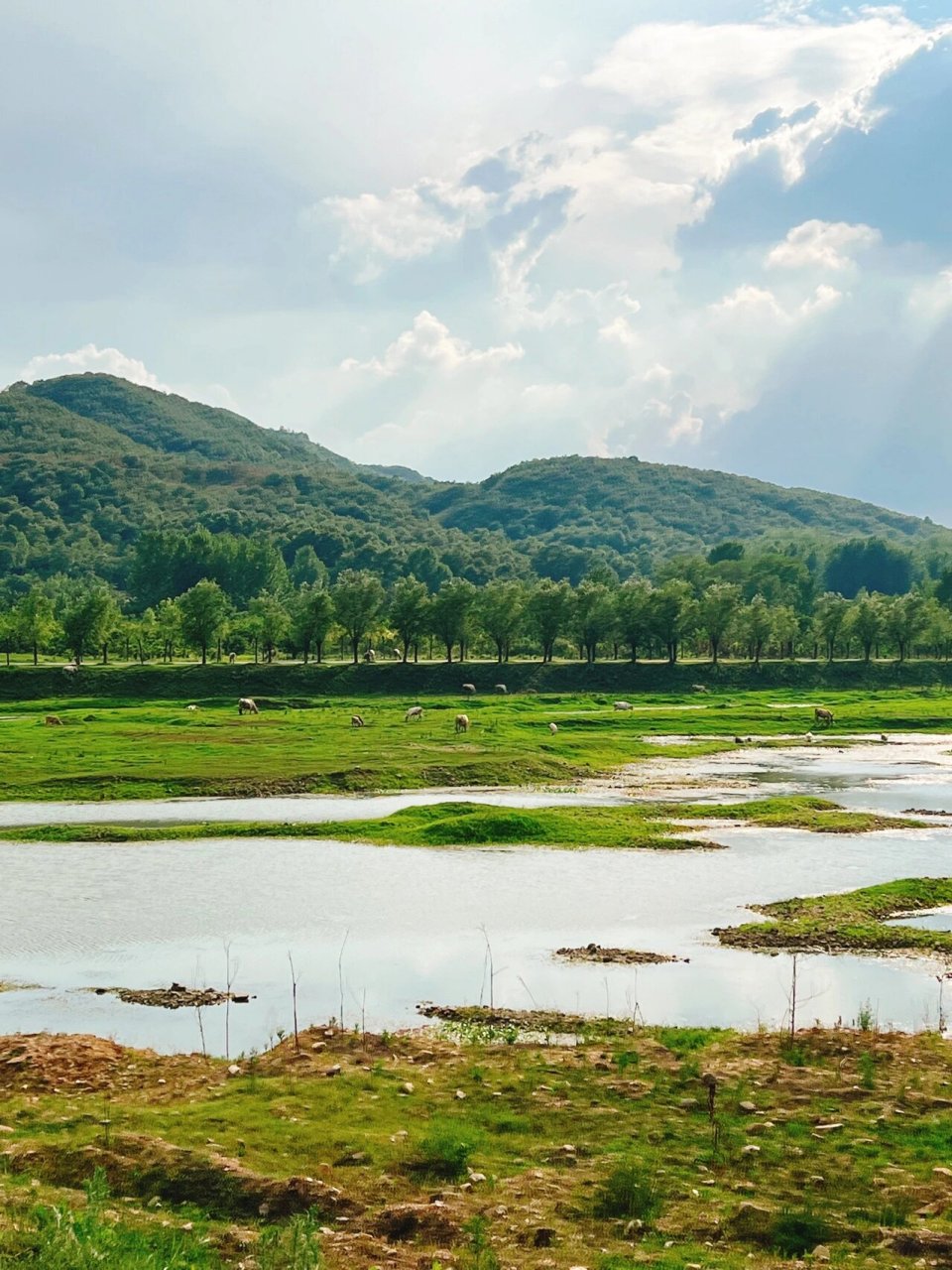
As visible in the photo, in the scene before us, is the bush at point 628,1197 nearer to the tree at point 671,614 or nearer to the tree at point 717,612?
the tree at point 671,614

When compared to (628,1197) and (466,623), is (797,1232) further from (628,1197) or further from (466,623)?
(466,623)

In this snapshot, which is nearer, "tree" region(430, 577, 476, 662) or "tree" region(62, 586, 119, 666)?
"tree" region(62, 586, 119, 666)

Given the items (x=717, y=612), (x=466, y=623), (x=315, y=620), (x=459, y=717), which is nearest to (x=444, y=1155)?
(x=459, y=717)

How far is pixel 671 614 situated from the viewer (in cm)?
14400

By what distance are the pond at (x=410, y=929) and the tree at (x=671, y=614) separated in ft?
309

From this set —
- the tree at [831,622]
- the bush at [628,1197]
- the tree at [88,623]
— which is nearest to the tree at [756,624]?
the tree at [831,622]

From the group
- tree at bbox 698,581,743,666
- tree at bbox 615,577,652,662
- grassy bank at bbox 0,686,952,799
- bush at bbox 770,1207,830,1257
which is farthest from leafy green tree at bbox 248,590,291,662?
bush at bbox 770,1207,830,1257

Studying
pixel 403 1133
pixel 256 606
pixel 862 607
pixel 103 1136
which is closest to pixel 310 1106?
pixel 403 1133

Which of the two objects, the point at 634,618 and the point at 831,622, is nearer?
the point at 634,618

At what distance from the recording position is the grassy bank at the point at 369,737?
6450 centimetres

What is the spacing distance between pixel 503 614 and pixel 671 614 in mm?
19388

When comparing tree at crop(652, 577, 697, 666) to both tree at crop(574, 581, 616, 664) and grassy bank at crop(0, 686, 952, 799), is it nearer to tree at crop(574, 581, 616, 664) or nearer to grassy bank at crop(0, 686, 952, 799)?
tree at crop(574, 581, 616, 664)

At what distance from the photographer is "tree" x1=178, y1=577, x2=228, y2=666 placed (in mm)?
134375

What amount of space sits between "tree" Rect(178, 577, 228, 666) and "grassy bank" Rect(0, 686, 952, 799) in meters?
19.6
